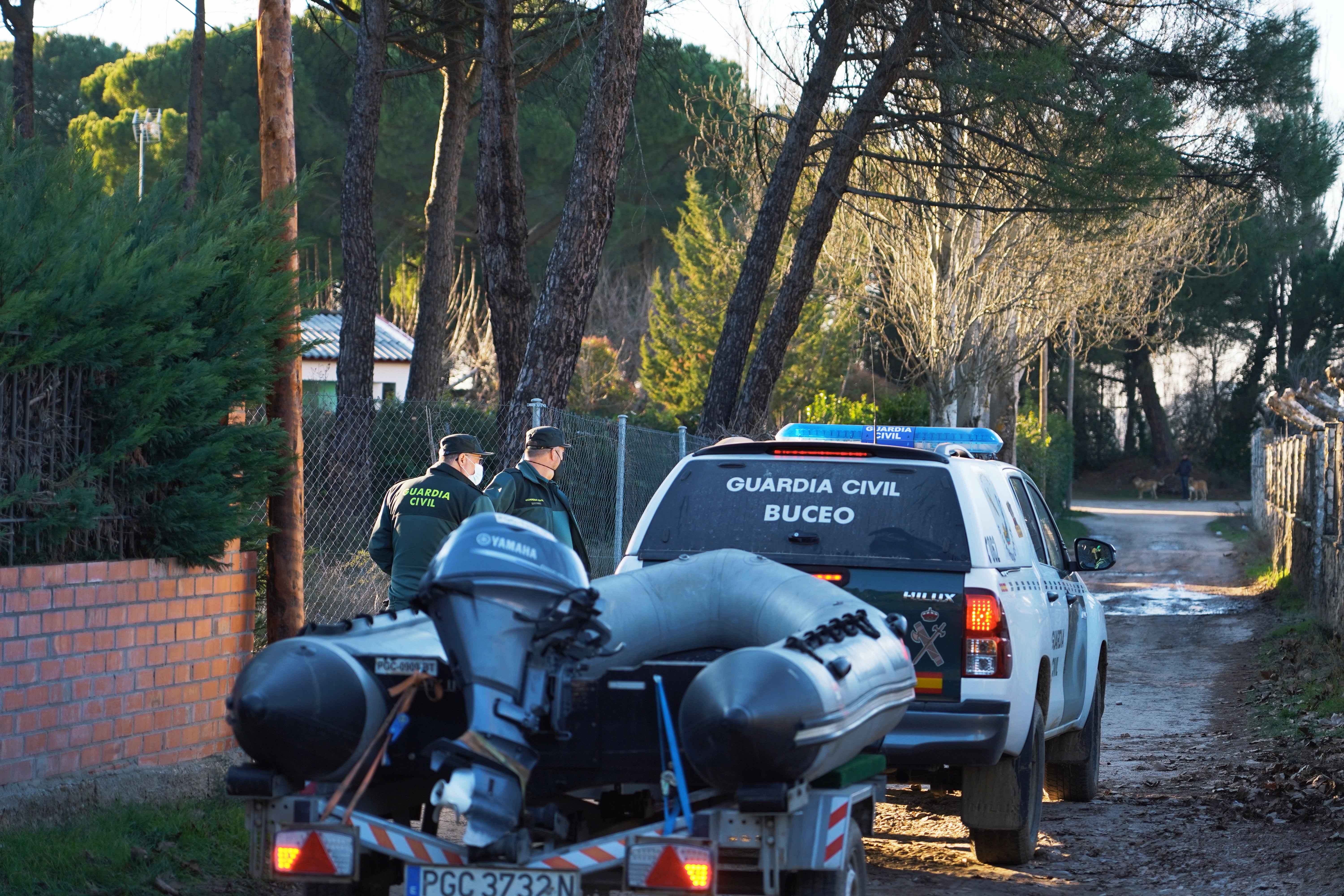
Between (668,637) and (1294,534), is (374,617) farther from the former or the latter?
(1294,534)

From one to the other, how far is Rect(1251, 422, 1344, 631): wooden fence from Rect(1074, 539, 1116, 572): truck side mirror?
605 centimetres

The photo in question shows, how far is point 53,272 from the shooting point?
19.7ft

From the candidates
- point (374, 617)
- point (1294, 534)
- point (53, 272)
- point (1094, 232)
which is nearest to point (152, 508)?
point (53, 272)

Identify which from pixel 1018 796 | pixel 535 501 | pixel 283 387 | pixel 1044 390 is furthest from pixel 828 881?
pixel 1044 390

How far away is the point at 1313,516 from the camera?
663 inches

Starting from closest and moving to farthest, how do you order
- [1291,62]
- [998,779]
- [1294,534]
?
[998,779]
[1291,62]
[1294,534]

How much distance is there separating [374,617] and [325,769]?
2.34ft

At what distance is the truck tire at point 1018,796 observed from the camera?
21.1 ft

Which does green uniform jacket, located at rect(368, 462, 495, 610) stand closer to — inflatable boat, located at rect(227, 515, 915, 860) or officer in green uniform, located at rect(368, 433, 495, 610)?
officer in green uniform, located at rect(368, 433, 495, 610)

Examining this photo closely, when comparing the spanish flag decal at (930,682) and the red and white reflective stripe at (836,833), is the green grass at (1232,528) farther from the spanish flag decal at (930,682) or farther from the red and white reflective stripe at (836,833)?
the red and white reflective stripe at (836,833)

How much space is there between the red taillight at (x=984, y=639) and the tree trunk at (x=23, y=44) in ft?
63.0

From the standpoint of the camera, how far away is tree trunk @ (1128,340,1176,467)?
64.2 m

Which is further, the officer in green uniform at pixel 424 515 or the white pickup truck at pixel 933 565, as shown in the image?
the officer in green uniform at pixel 424 515

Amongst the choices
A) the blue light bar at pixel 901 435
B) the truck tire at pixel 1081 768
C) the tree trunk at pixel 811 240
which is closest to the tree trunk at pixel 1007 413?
the tree trunk at pixel 811 240
